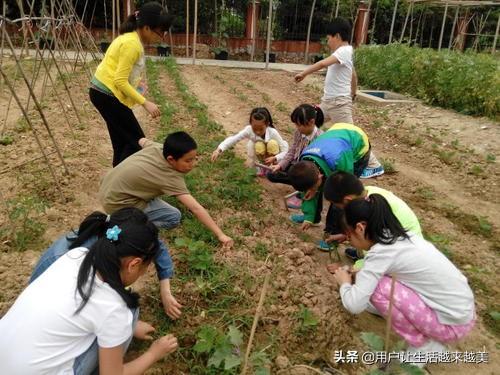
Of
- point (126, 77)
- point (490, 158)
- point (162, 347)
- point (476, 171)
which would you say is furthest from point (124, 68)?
point (490, 158)

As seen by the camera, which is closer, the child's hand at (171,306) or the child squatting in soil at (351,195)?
the child's hand at (171,306)

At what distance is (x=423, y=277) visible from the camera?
7.57 feet

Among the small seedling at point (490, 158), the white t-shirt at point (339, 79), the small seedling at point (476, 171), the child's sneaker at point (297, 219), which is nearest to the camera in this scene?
the child's sneaker at point (297, 219)

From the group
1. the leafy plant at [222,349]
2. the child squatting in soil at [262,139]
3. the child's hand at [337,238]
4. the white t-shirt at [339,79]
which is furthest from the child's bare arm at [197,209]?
the white t-shirt at [339,79]

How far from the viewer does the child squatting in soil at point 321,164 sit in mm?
3279

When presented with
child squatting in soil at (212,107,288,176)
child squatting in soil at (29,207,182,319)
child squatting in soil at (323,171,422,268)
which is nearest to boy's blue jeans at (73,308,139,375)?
child squatting in soil at (29,207,182,319)

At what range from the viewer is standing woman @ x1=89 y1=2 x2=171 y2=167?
3330 millimetres

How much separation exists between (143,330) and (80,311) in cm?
75

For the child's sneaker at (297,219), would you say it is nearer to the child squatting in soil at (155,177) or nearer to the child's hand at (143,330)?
the child squatting in soil at (155,177)

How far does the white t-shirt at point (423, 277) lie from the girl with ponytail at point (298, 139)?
5.69 ft

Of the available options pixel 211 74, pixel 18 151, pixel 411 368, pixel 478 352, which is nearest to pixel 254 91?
pixel 211 74

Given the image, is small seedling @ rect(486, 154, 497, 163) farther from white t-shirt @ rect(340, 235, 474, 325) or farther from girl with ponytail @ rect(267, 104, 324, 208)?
white t-shirt @ rect(340, 235, 474, 325)

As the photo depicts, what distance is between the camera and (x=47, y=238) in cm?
332

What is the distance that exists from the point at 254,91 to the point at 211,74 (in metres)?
2.79
